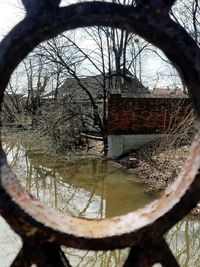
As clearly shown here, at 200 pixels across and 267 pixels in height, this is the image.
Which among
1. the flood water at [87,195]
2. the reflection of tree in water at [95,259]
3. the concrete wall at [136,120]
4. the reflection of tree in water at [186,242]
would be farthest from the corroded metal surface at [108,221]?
the concrete wall at [136,120]

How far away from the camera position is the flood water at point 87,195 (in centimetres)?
696

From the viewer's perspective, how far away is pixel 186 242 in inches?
299

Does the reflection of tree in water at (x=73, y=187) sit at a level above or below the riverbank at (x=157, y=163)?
below

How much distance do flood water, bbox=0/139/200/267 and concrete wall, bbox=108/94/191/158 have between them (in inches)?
41.3

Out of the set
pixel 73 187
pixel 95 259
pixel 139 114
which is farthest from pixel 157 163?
pixel 95 259

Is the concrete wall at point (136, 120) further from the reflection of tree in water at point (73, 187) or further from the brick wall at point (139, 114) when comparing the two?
the reflection of tree in water at point (73, 187)

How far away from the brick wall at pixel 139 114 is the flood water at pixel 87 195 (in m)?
1.45

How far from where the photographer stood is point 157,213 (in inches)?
74.7

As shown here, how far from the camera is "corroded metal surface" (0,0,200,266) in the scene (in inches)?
73.4

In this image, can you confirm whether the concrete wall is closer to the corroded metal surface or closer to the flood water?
the flood water

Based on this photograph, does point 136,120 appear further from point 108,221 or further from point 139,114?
point 108,221

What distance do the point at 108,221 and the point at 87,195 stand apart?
9345 millimetres

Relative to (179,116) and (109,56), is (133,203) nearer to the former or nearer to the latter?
(179,116)

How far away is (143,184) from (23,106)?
816 inches
